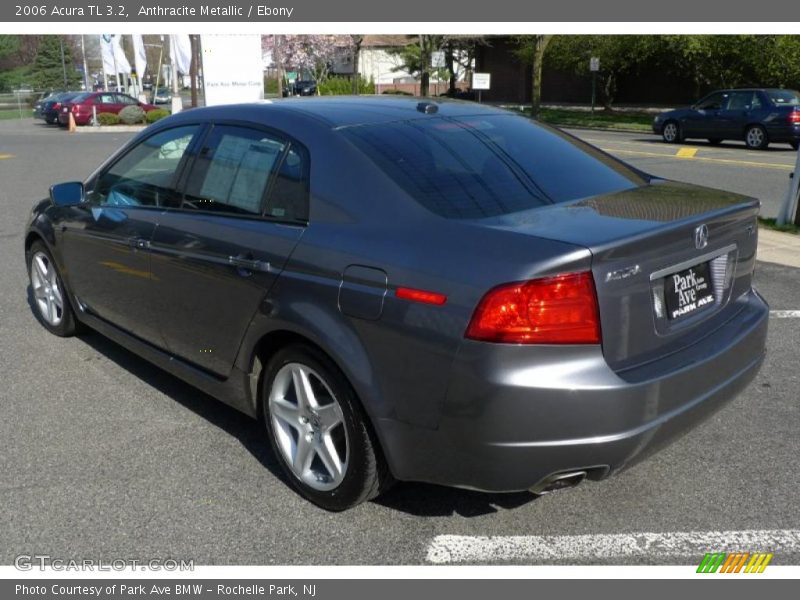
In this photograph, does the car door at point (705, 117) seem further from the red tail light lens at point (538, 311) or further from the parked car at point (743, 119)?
the red tail light lens at point (538, 311)

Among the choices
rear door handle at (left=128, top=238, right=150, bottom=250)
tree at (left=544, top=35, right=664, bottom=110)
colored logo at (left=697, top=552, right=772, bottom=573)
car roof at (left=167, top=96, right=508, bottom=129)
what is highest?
tree at (left=544, top=35, right=664, bottom=110)

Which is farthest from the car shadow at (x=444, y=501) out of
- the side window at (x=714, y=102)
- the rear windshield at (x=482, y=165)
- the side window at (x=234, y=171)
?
the side window at (x=714, y=102)

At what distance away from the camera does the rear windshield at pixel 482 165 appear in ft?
10.9

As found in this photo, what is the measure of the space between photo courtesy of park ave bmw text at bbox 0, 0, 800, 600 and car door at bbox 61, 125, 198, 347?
21 millimetres

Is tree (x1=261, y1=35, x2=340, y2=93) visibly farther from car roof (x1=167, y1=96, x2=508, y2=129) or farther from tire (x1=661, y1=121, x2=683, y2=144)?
car roof (x1=167, y1=96, x2=508, y2=129)

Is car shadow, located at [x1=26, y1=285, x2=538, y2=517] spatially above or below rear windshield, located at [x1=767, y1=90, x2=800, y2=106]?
below

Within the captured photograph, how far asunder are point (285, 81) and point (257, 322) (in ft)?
212

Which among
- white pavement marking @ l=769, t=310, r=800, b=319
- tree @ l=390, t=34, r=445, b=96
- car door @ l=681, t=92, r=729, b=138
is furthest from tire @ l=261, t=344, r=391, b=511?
tree @ l=390, t=34, r=445, b=96

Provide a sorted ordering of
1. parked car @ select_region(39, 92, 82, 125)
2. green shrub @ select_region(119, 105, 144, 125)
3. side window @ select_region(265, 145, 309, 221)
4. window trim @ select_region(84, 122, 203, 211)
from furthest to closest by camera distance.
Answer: parked car @ select_region(39, 92, 82, 125), green shrub @ select_region(119, 105, 144, 125), window trim @ select_region(84, 122, 203, 211), side window @ select_region(265, 145, 309, 221)

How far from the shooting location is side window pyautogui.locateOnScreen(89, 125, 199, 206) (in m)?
4.33

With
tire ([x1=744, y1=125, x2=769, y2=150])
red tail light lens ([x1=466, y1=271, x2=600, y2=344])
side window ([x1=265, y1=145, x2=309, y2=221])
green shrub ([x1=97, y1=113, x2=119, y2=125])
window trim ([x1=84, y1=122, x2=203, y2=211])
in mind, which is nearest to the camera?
red tail light lens ([x1=466, y1=271, x2=600, y2=344])

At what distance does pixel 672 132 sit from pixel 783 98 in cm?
334

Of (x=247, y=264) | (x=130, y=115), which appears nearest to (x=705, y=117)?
(x=247, y=264)
